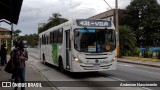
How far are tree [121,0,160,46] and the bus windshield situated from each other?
163 feet

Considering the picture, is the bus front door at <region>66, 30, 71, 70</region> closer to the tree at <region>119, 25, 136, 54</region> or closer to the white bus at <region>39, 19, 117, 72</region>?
the white bus at <region>39, 19, 117, 72</region>

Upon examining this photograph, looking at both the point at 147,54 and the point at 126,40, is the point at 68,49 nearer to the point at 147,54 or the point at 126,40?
the point at 147,54

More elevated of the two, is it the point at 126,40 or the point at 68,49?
the point at 126,40

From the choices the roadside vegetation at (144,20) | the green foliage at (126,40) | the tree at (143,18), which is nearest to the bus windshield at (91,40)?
the green foliage at (126,40)

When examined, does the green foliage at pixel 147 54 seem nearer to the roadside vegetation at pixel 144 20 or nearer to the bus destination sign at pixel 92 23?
the bus destination sign at pixel 92 23

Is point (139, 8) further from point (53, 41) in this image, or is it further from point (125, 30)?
point (53, 41)

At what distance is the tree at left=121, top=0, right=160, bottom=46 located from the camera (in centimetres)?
6456

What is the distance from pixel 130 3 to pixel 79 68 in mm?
56992

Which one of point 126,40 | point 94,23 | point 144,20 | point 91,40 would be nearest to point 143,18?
point 144,20

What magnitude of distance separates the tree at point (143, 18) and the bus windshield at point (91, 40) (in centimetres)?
4974

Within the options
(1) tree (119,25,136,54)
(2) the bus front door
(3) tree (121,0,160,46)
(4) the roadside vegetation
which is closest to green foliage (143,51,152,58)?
(1) tree (119,25,136,54)

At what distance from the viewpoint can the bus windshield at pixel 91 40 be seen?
A: 608 inches

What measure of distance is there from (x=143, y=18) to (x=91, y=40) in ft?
174

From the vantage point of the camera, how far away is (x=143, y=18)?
66938 millimetres
